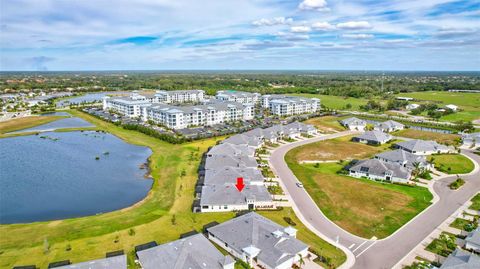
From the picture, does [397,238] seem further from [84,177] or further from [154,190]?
[84,177]

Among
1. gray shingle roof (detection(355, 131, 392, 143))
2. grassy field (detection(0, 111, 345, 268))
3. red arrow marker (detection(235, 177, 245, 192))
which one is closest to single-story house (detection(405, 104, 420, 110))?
gray shingle roof (detection(355, 131, 392, 143))

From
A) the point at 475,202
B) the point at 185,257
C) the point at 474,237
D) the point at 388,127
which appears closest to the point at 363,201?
the point at 474,237

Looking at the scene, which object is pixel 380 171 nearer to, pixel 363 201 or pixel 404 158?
pixel 404 158

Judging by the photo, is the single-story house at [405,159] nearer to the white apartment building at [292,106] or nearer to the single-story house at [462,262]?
the single-story house at [462,262]

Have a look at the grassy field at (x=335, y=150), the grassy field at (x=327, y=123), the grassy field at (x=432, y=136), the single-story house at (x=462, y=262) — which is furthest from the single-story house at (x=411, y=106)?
the single-story house at (x=462, y=262)

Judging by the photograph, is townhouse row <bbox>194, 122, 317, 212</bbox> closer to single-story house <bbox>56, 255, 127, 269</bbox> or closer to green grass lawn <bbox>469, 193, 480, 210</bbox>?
single-story house <bbox>56, 255, 127, 269</bbox>
